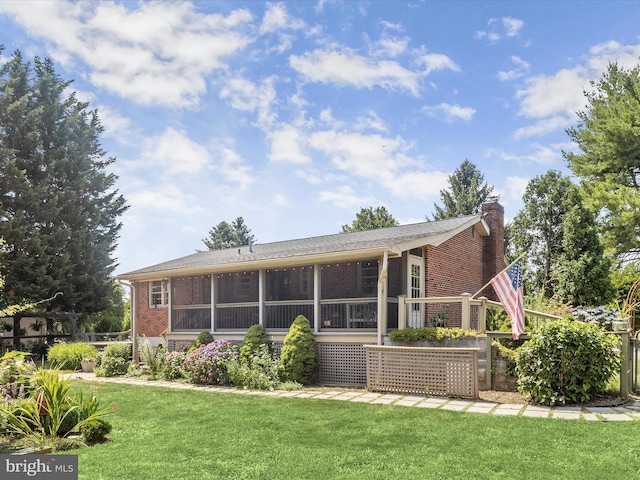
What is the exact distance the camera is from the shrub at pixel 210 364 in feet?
38.7

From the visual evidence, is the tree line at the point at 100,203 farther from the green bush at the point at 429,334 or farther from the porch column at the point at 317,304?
the porch column at the point at 317,304

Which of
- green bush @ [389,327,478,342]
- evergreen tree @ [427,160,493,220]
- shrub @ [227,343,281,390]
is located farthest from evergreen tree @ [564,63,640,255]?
shrub @ [227,343,281,390]

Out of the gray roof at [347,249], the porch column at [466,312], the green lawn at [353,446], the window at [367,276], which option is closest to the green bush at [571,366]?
the green lawn at [353,446]

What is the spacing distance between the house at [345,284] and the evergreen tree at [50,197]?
24.1 feet

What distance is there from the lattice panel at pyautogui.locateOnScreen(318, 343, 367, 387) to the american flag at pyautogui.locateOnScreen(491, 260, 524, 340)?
3466 millimetres

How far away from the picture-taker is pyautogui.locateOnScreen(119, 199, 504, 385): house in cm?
1152

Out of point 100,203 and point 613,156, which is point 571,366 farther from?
point 100,203

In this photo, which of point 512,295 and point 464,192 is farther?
point 464,192

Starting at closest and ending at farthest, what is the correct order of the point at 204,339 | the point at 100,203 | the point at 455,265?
the point at 204,339, the point at 455,265, the point at 100,203

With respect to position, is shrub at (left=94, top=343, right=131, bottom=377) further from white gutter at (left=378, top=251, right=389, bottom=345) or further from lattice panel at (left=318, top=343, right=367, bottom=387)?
white gutter at (left=378, top=251, right=389, bottom=345)

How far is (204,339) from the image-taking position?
13.7 m

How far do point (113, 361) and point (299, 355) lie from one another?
6.66m

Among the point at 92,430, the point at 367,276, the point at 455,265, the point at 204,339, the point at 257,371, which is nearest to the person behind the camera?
the point at 92,430

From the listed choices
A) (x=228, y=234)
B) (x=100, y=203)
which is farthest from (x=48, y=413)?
(x=228, y=234)
